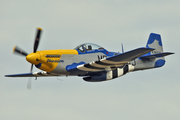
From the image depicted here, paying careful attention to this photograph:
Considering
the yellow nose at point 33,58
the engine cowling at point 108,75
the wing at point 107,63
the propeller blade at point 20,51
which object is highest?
the propeller blade at point 20,51

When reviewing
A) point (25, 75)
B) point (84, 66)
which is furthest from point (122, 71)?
point (25, 75)

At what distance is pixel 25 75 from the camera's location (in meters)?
24.2

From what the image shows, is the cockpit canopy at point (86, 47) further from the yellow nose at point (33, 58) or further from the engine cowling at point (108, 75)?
the yellow nose at point (33, 58)

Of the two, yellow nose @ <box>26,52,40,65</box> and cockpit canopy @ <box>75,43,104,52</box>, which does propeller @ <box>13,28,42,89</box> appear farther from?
cockpit canopy @ <box>75,43,104,52</box>

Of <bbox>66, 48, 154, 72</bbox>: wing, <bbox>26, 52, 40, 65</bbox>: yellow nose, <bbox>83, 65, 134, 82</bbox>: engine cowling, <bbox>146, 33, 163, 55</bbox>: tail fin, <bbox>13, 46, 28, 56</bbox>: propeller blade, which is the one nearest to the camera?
<bbox>66, 48, 154, 72</bbox>: wing

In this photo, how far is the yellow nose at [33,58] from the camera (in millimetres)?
19203

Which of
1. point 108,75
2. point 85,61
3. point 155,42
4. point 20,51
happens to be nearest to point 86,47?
point 85,61

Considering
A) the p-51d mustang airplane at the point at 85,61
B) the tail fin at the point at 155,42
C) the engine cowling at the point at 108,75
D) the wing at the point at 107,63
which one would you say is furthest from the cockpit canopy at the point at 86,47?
the tail fin at the point at 155,42

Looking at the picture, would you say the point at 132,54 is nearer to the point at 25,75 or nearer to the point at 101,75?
the point at 101,75

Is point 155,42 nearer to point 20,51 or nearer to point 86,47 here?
point 86,47

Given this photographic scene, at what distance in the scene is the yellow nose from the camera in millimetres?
19203

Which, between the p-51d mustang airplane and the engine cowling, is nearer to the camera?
the p-51d mustang airplane

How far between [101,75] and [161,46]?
6.31m

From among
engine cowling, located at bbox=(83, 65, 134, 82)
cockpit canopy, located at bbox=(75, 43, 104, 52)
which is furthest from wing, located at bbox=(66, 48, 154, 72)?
cockpit canopy, located at bbox=(75, 43, 104, 52)
